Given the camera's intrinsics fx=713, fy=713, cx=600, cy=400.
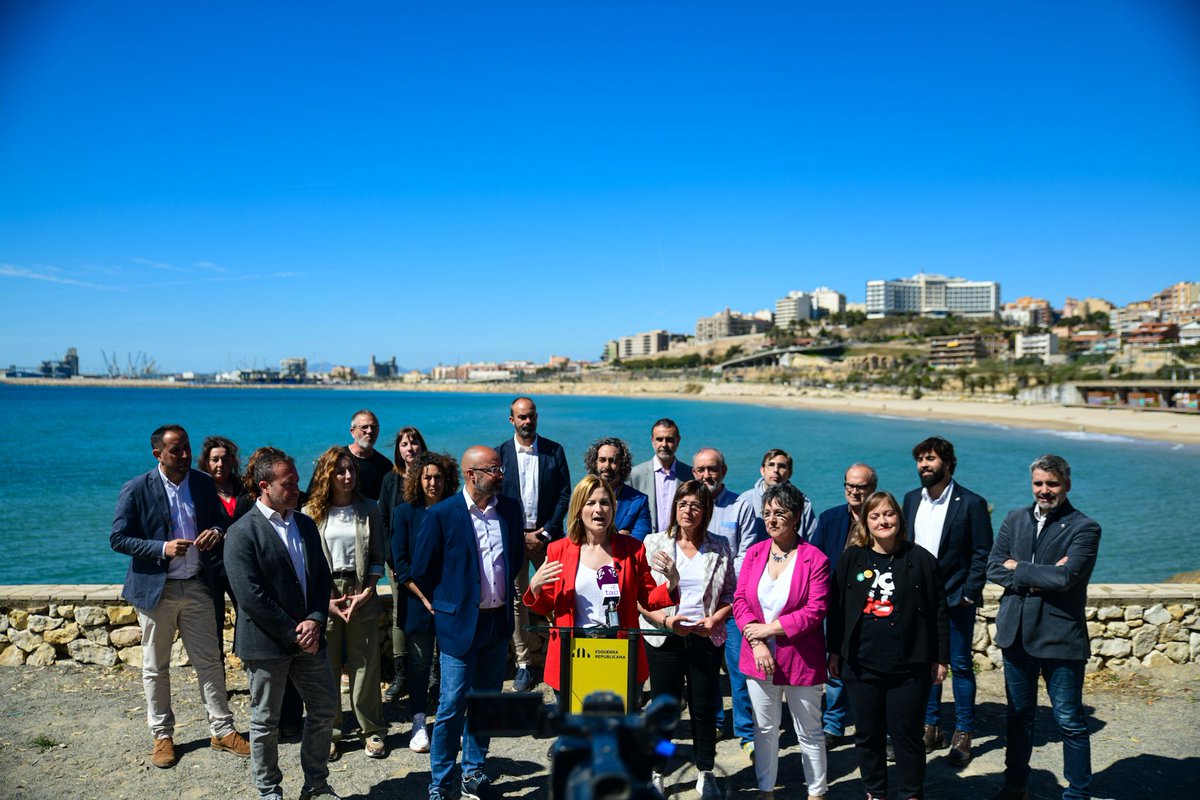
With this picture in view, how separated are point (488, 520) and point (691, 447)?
→ 36.5 metres

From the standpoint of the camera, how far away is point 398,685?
16.6 ft

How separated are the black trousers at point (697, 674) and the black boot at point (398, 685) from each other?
2037 mm

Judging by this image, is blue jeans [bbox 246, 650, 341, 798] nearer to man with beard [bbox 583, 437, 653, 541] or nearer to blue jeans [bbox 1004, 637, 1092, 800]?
man with beard [bbox 583, 437, 653, 541]

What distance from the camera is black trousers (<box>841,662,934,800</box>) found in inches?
137

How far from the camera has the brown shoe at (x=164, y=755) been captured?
412 cm

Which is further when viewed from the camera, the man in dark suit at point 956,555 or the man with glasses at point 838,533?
the man with glasses at point 838,533

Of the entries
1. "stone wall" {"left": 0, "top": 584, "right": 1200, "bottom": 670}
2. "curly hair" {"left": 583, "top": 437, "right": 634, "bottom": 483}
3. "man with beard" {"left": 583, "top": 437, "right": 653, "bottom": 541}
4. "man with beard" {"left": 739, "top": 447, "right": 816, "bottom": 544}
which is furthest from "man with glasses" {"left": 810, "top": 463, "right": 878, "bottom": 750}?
"stone wall" {"left": 0, "top": 584, "right": 1200, "bottom": 670}

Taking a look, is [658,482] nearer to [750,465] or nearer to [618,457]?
[618,457]

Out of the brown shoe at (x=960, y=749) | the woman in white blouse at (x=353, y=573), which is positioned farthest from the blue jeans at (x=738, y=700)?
the woman in white blouse at (x=353, y=573)

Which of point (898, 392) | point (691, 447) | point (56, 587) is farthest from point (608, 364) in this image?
point (56, 587)

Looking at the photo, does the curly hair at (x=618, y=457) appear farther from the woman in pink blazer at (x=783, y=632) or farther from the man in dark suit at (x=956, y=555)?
the man in dark suit at (x=956, y=555)

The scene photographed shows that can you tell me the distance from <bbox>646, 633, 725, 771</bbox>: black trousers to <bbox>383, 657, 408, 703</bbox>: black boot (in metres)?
2.04

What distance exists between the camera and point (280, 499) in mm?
3541

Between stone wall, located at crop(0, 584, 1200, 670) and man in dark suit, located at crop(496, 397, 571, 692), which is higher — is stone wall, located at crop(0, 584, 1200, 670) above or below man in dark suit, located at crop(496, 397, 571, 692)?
below
